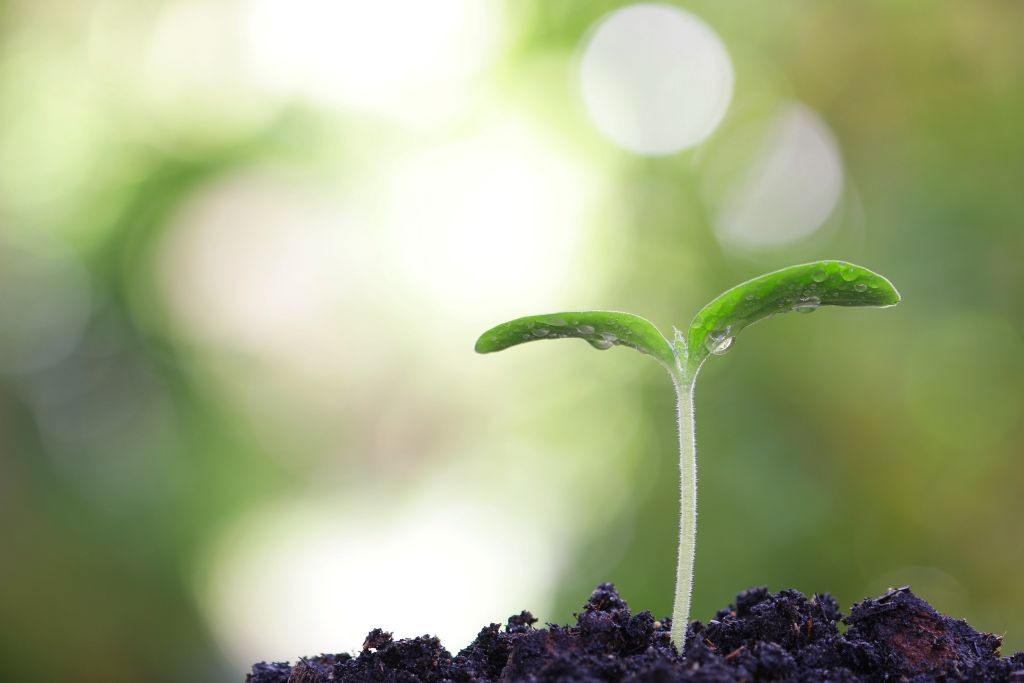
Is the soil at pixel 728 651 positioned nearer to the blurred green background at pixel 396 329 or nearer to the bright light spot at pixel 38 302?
the blurred green background at pixel 396 329

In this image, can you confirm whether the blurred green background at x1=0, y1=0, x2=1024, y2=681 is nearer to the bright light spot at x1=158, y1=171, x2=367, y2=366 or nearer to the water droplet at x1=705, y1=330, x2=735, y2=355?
the bright light spot at x1=158, y1=171, x2=367, y2=366

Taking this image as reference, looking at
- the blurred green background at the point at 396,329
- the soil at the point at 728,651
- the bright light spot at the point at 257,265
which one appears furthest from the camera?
the bright light spot at the point at 257,265

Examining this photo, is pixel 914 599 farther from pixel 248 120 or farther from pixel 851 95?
pixel 248 120

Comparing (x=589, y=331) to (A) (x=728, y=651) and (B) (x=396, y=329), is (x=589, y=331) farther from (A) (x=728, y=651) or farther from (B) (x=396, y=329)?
(B) (x=396, y=329)

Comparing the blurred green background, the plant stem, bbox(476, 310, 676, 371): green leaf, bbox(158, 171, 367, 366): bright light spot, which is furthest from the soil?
bbox(158, 171, 367, 366): bright light spot

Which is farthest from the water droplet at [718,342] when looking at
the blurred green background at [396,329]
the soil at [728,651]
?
the blurred green background at [396,329]

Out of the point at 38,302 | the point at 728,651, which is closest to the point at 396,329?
the point at 38,302
